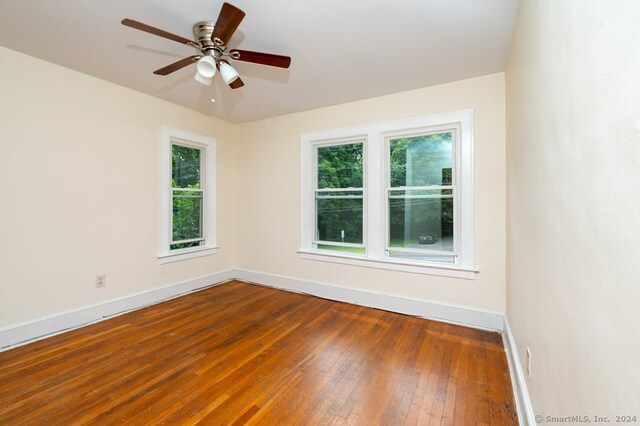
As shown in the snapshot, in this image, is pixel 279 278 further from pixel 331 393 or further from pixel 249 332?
pixel 331 393

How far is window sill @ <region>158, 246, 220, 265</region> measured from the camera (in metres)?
3.63

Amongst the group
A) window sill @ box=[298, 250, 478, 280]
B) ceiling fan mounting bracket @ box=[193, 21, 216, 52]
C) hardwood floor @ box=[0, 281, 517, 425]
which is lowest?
hardwood floor @ box=[0, 281, 517, 425]

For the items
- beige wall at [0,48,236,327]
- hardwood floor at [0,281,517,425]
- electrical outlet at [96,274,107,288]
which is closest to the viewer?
hardwood floor at [0,281,517,425]

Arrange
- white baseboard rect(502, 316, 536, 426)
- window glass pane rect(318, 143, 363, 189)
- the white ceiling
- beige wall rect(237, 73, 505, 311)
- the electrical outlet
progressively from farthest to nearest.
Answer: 1. window glass pane rect(318, 143, 363, 189)
2. the electrical outlet
3. beige wall rect(237, 73, 505, 311)
4. the white ceiling
5. white baseboard rect(502, 316, 536, 426)

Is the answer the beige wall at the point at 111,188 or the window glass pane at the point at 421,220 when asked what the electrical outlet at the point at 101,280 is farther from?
the window glass pane at the point at 421,220

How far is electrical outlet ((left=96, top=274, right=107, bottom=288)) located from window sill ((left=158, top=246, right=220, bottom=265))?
2.01 ft

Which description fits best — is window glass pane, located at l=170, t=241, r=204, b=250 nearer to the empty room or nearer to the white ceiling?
the empty room

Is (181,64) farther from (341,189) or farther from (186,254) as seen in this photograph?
(186,254)

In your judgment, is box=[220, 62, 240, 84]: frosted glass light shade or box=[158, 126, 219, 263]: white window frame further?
box=[158, 126, 219, 263]: white window frame

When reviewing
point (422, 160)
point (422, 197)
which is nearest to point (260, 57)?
point (422, 160)

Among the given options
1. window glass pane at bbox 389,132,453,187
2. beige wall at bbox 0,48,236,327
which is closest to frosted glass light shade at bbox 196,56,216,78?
beige wall at bbox 0,48,236,327

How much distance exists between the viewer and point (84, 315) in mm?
2887

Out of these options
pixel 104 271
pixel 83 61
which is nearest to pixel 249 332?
pixel 104 271

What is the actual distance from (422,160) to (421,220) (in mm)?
702
